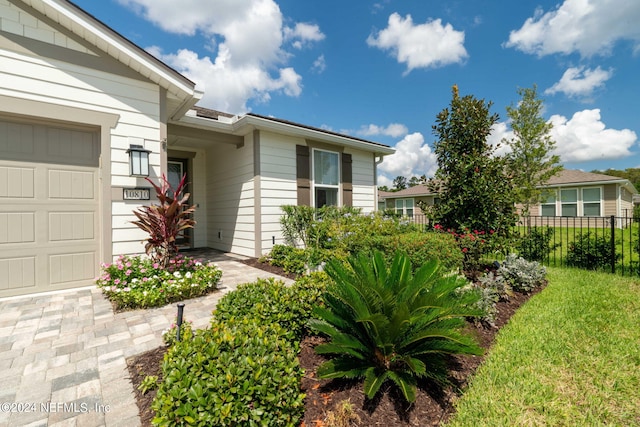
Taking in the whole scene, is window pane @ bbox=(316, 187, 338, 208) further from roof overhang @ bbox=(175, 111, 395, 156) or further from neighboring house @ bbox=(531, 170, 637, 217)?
neighboring house @ bbox=(531, 170, 637, 217)

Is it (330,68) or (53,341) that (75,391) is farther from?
(330,68)

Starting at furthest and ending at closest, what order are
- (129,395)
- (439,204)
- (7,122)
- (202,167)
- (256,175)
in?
(202,167) → (256,175) → (439,204) → (7,122) → (129,395)

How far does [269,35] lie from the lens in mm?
7398

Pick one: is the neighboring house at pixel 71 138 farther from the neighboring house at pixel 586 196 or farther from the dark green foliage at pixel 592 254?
the neighboring house at pixel 586 196

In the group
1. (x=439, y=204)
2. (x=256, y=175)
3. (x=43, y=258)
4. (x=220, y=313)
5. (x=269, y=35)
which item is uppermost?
(x=269, y=35)

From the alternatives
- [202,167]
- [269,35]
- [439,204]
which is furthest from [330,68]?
[439,204]

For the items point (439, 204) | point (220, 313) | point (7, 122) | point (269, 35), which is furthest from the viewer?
point (269, 35)

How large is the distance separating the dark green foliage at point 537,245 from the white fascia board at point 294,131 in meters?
4.74

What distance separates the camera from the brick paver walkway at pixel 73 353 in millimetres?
1685

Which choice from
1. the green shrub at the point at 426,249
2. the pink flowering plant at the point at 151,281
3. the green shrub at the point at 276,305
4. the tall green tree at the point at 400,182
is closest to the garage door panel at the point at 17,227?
the pink flowering plant at the point at 151,281

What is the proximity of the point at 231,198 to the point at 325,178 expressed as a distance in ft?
9.01

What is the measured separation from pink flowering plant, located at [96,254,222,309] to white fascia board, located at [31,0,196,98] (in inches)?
120

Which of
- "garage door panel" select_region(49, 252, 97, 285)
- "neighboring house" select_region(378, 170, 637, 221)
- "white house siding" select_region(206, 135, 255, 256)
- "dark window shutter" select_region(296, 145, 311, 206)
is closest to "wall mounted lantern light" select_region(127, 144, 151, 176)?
"garage door panel" select_region(49, 252, 97, 285)

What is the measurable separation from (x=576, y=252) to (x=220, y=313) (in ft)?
24.3
